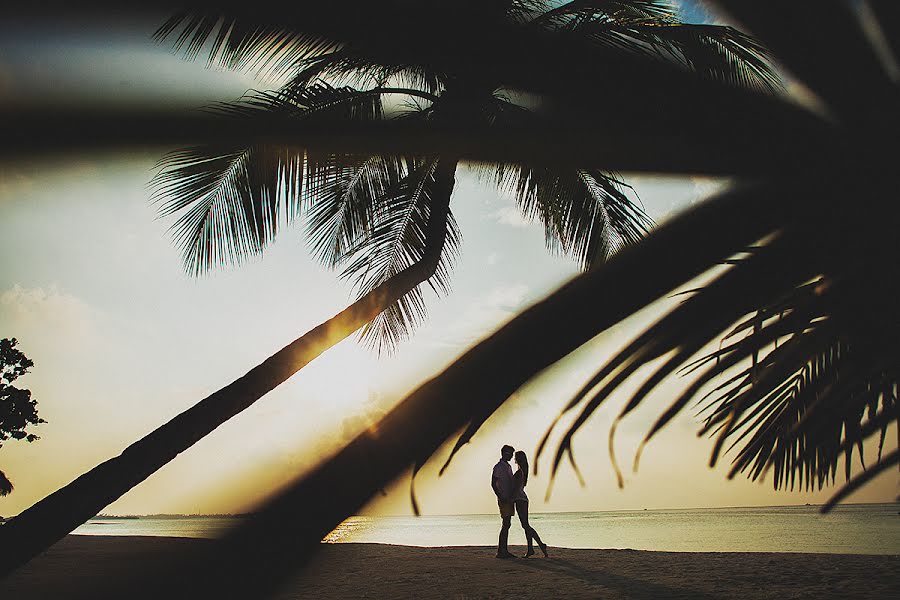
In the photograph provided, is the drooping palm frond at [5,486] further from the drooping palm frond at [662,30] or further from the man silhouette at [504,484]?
the drooping palm frond at [662,30]

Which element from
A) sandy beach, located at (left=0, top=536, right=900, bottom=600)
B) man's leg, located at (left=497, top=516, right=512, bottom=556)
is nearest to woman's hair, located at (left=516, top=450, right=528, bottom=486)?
man's leg, located at (left=497, top=516, right=512, bottom=556)

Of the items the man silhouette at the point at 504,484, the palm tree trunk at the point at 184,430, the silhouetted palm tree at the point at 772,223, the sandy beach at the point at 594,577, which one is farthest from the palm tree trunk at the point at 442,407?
the man silhouette at the point at 504,484

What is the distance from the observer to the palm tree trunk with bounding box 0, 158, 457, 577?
2.61 m

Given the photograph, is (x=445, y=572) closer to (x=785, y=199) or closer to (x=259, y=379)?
(x=259, y=379)

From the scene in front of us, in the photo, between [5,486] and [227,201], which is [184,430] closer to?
[227,201]

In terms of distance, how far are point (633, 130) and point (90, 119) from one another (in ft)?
1.98

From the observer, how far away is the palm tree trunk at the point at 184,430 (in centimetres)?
261

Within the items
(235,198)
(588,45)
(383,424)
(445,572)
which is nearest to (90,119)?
(383,424)

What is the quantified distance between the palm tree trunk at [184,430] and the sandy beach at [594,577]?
1339 millimetres

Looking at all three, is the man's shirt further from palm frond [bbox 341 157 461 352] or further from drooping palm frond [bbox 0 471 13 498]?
drooping palm frond [bbox 0 471 13 498]

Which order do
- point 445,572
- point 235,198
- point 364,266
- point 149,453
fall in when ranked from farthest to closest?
point 445,572 → point 364,266 → point 235,198 → point 149,453

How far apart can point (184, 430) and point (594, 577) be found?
4.45m

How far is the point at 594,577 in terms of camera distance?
6.28m

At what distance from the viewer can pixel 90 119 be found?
56 cm
